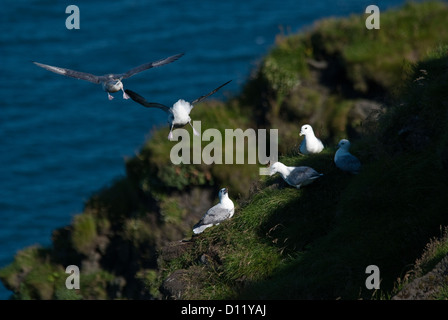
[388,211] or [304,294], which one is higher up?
[388,211]

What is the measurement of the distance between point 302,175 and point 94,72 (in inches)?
1136

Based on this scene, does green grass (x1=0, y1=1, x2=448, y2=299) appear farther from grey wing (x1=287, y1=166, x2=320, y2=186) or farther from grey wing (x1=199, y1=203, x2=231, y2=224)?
grey wing (x1=287, y1=166, x2=320, y2=186)

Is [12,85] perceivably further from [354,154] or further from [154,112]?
[354,154]

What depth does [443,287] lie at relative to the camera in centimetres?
970

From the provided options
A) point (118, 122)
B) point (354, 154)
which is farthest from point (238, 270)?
point (118, 122)

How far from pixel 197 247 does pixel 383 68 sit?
14033mm

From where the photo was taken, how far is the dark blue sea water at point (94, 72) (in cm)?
3678

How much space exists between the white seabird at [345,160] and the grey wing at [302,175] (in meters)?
0.50

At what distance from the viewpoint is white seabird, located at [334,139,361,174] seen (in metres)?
14.2

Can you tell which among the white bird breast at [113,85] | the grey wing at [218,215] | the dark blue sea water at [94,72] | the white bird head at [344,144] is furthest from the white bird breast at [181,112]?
the dark blue sea water at [94,72]

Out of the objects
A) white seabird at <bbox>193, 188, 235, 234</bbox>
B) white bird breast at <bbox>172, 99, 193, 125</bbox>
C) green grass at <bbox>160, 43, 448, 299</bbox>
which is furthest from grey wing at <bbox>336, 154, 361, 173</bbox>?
white bird breast at <bbox>172, 99, 193, 125</bbox>

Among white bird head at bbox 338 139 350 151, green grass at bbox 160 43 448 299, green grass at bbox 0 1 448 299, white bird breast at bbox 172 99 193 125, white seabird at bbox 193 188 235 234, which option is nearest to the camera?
green grass at bbox 160 43 448 299

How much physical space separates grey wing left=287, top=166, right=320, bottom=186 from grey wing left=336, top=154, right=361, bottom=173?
50cm

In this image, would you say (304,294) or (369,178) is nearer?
(304,294)
